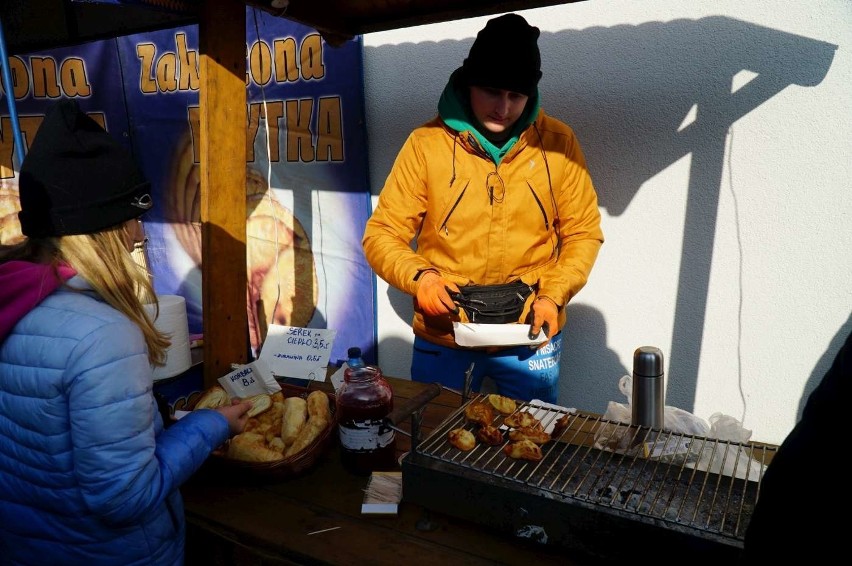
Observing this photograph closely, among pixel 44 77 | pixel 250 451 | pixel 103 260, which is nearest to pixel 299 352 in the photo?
pixel 250 451

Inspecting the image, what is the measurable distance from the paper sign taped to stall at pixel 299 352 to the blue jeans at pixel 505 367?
1.87 feet

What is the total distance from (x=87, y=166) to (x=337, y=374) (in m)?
1.40

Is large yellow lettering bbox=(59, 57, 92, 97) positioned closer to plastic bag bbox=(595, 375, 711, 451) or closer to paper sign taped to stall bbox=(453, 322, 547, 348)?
paper sign taped to stall bbox=(453, 322, 547, 348)

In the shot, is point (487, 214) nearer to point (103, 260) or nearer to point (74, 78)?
point (103, 260)

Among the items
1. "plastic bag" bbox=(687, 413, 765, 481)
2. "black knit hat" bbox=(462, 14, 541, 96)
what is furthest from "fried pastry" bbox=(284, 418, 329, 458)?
"black knit hat" bbox=(462, 14, 541, 96)

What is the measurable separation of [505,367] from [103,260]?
193cm

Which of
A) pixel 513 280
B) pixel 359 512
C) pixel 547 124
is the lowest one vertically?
pixel 359 512

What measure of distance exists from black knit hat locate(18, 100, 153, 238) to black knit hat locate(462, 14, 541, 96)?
1632 millimetres

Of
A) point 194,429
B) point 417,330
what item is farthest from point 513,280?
point 194,429

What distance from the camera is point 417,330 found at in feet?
9.48

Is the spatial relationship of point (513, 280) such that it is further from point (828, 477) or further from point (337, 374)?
point (828, 477)

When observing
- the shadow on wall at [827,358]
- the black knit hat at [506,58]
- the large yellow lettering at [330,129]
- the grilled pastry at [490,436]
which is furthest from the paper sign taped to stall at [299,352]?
the shadow on wall at [827,358]

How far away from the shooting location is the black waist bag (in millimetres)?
2395

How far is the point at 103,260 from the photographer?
4.44 ft
